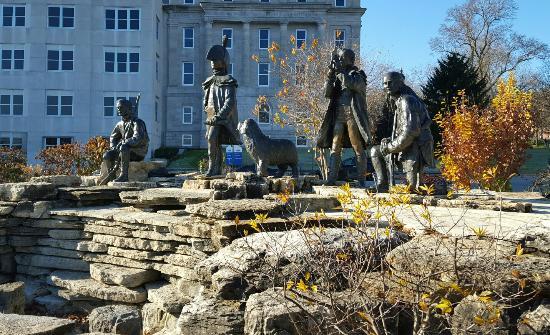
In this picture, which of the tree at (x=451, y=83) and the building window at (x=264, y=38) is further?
the building window at (x=264, y=38)

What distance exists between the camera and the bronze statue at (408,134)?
7.72 m

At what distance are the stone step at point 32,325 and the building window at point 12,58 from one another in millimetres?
34125

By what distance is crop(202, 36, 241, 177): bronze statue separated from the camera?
33.1ft

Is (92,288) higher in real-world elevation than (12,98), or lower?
lower

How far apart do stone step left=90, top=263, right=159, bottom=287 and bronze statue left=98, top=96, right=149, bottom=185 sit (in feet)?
12.6

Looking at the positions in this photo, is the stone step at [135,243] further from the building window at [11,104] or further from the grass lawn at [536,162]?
the building window at [11,104]

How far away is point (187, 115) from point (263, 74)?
6720 mm

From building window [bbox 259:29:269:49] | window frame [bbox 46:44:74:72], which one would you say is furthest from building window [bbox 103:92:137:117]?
building window [bbox 259:29:269:49]

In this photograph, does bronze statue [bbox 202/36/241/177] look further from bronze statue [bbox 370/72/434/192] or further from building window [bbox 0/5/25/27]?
building window [bbox 0/5/25/27]

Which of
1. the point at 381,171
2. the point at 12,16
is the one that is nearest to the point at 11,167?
the point at 381,171

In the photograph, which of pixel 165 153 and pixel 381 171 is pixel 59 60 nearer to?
pixel 165 153

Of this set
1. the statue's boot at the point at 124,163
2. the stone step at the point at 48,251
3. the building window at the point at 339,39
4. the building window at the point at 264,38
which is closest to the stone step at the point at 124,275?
the stone step at the point at 48,251

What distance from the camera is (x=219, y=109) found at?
33.6ft

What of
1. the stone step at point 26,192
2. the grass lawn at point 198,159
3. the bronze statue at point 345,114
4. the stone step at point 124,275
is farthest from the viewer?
the grass lawn at point 198,159
